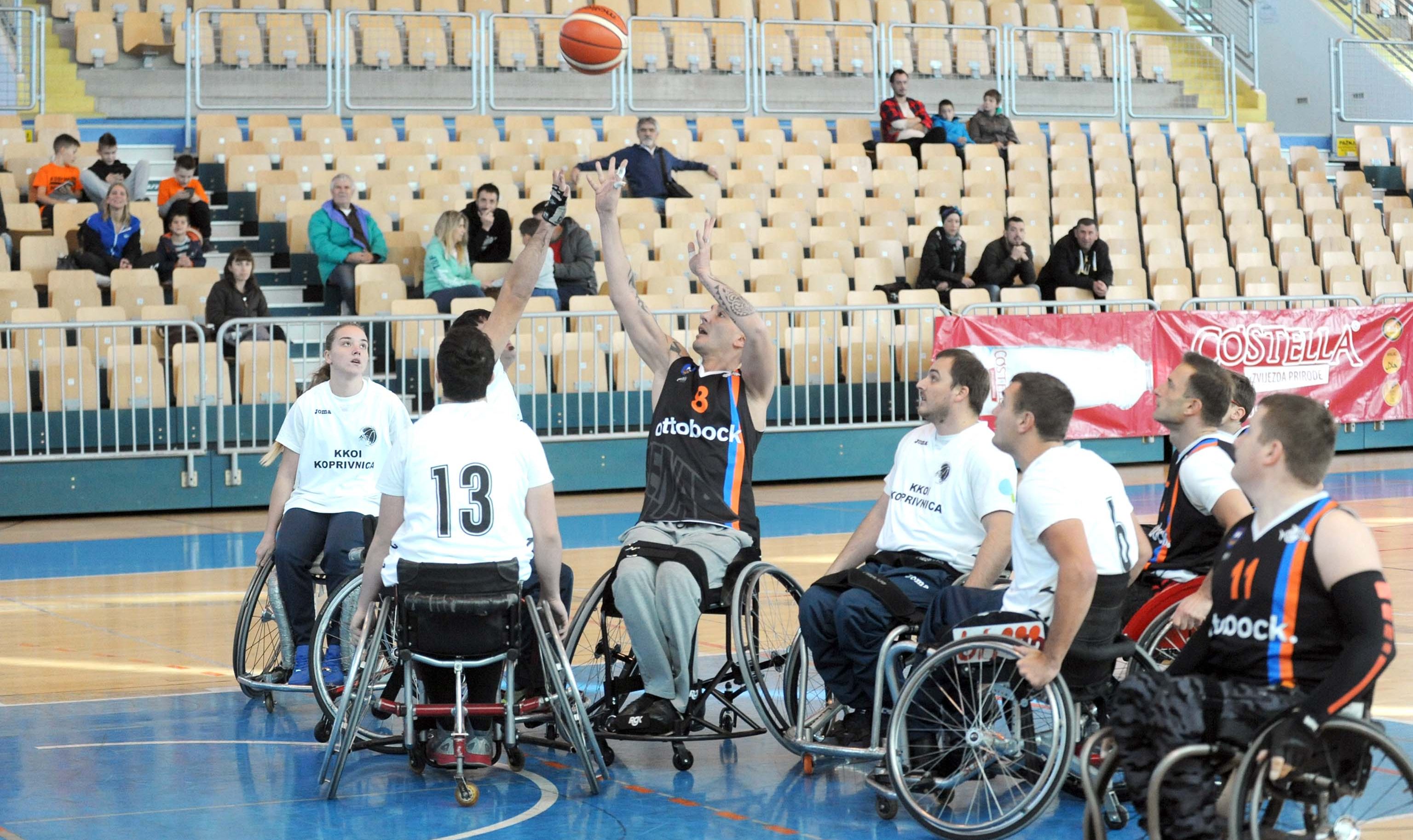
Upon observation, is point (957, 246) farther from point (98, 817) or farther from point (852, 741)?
point (98, 817)

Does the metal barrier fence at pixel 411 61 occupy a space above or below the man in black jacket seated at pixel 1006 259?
above

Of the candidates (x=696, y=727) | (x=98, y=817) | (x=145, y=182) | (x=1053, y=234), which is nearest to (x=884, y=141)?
(x=1053, y=234)

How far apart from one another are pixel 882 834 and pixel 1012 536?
93cm

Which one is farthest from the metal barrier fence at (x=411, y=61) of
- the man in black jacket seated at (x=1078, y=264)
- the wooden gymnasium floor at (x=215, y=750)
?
the wooden gymnasium floor at (x=215, y=750)

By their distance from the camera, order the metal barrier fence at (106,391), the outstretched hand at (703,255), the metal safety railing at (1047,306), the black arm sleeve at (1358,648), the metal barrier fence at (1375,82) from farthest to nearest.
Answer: the metal barrier fence at (1375,82) < the metal safety railing at (1047,306) < the metal barrier fence at (106,391) < the outstretched hand at (703,255) < the black arm sleeve at (1358,648)

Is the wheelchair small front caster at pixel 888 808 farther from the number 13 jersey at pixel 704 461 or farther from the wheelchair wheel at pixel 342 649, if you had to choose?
the wheelchair wheel at pixel 342 649

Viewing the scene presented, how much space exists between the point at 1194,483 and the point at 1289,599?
1.66m

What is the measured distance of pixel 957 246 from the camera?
14.5 meters

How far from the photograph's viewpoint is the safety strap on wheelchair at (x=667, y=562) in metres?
5.22

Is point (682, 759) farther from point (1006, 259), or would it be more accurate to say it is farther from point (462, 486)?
point (1006, 259)

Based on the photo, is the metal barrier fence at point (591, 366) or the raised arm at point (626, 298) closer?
the raised arm at point (626, 298)

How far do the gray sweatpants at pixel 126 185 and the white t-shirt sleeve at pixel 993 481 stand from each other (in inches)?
387

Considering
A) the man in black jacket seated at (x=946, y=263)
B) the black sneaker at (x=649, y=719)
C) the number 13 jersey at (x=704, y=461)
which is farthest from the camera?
the man in black jacket seated at (x=946, y=263)

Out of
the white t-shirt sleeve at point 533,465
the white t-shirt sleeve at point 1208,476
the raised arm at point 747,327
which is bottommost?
the white t-shirt sleeve at point 1208,476
